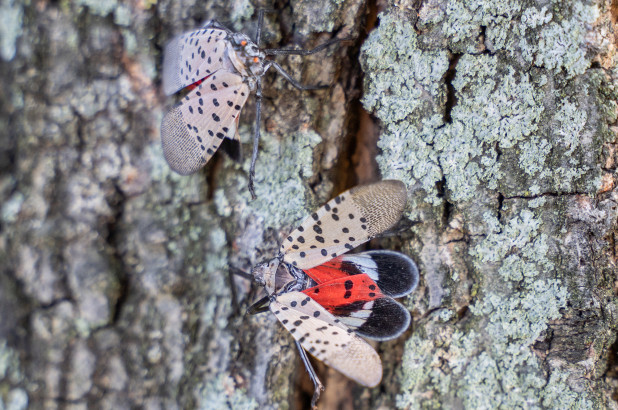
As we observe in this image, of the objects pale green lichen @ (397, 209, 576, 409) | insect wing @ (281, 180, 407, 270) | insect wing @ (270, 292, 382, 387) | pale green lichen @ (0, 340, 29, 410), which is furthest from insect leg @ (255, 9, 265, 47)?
pale green lichen @ (0, 340, 29, 410)

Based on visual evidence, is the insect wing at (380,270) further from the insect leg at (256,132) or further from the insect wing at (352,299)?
the insect leg at (256,132)

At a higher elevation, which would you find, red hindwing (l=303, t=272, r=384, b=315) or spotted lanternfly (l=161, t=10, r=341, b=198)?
spotted lanternfly (l=161, t=10, r=341, b=198)

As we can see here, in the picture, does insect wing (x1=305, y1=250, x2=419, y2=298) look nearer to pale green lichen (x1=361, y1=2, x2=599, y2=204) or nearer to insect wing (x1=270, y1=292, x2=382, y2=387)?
insect wing (x1=270, y1=292, x2=382, y2=387)

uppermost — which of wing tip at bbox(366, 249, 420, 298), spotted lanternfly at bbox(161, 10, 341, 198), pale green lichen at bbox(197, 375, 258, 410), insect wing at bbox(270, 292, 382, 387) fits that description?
spotted lanternfly at bbox(161, 10, 341, 198)

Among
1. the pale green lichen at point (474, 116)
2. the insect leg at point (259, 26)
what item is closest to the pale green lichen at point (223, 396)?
the pale green lichen at point (474, 116)

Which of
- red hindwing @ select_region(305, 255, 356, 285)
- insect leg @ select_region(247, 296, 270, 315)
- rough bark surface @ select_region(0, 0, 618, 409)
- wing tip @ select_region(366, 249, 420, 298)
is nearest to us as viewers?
rough bark surface @ select_region(0, 0, 618, 409)

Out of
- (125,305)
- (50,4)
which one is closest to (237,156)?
(125,305)

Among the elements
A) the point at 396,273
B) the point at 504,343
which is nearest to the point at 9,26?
the point at 396,273
